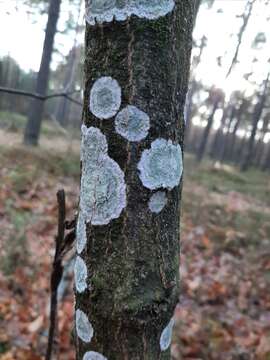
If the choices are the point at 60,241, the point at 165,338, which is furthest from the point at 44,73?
the point at 165,338

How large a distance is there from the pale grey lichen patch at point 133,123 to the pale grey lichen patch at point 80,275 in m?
0.28

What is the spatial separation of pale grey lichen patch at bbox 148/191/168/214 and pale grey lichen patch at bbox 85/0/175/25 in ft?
1.06

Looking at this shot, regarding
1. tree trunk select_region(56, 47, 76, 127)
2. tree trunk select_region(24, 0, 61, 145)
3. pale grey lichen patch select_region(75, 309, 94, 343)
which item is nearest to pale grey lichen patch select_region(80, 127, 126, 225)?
pale grey lichen patch select_region(75, 309, 94, 343)

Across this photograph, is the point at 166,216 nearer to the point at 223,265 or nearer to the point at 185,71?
the point at 185,71

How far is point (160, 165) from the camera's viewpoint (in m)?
0.78

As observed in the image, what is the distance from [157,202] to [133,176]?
7 centimetres

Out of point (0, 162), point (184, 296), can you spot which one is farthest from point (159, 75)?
point (0, 162)

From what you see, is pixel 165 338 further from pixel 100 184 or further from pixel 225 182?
pixel 225 182

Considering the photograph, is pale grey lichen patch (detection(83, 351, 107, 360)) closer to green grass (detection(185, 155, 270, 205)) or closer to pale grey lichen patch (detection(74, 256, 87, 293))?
pale grey lichen patch (detection(74, 256, 87, 293))

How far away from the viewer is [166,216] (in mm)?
796

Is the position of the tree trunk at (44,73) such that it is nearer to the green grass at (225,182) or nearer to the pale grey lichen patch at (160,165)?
the green grass at (225,182)

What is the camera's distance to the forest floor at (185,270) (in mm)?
3742

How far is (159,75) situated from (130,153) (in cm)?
15

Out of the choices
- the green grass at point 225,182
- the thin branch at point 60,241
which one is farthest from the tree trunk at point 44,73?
the thin branch at point 60,241
